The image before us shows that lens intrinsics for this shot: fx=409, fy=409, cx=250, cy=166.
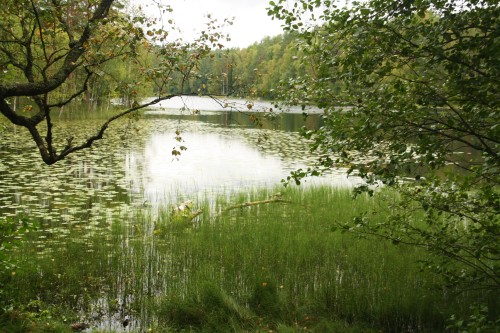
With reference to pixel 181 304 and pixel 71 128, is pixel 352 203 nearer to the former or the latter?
pixel 181 304

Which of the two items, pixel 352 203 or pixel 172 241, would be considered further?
pixel 352 203

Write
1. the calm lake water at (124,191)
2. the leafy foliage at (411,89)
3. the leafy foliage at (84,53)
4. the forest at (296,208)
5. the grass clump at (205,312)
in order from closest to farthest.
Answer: the leafy foliage at (411,89), the forest at (296,208), the leafy foliage at (84,53), the grass clump at (205,312), the calm lake water at (124,191)

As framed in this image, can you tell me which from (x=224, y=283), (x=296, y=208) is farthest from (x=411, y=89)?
(x=296, y=208)

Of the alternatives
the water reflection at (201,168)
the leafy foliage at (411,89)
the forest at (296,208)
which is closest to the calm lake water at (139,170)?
the water reflection at (201,168)

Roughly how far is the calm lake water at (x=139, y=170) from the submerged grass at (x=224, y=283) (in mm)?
1839

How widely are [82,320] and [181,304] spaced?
1234 millimetres

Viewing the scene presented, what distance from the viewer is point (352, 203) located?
10.6m

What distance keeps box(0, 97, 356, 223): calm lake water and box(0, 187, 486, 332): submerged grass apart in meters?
1.84

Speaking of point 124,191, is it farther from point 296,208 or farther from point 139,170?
point 296,208

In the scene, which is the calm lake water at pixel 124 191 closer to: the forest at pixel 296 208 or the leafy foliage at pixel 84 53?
the forest at pixel 296 208

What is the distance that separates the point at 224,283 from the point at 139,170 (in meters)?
11.0

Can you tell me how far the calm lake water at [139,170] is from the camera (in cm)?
980

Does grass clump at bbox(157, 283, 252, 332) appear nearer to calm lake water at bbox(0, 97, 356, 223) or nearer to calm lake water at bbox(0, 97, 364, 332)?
calm lake water at bbox(0, 97, 364, 332)

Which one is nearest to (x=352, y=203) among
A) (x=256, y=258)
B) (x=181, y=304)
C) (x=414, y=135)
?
(x=256, y=258)
